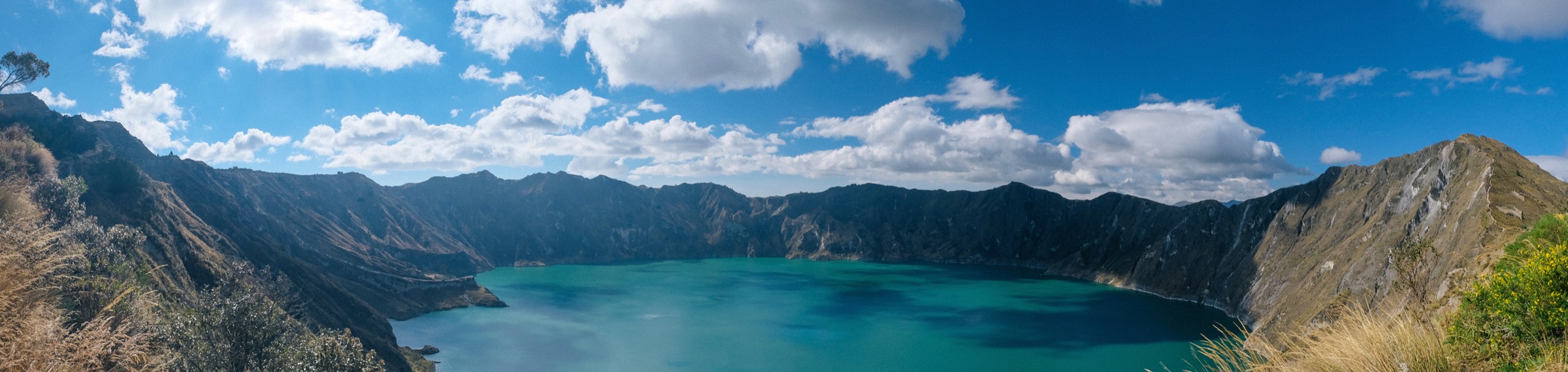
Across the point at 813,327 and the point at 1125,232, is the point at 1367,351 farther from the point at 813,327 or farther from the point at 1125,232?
the point at 1125,232

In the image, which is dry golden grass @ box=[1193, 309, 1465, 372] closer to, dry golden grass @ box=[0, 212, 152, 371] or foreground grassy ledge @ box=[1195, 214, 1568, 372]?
foreground grassy ledge @ box=[1195, 214, 1568, 372]

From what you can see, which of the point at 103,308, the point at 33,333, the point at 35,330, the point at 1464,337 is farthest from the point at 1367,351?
the point at 103,308

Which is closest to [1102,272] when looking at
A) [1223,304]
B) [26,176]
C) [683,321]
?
[1223,304]

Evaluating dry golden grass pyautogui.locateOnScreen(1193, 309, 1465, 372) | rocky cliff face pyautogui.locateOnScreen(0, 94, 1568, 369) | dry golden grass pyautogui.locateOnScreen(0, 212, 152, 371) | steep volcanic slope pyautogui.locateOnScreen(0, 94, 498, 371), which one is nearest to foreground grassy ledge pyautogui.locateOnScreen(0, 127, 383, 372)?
dry golden grass pyautogui.locateOnScreen(0, 212, 152, 371)

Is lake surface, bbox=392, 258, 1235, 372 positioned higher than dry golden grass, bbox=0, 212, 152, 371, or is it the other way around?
dry golden grass, bbox=0, 212, 152, 371

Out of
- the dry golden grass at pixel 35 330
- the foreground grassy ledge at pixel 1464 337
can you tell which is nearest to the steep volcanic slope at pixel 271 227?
the dry golden grass at pixel 35 330

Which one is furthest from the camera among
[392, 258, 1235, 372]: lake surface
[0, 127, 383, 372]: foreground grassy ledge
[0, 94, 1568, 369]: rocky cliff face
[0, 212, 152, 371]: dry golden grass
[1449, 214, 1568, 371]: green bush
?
[392, 258, 1235, 372]: lake surface

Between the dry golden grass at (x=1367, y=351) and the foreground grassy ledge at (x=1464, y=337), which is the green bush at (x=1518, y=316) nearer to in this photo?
the foreground grassy ledge at (x=1464, y=337)
